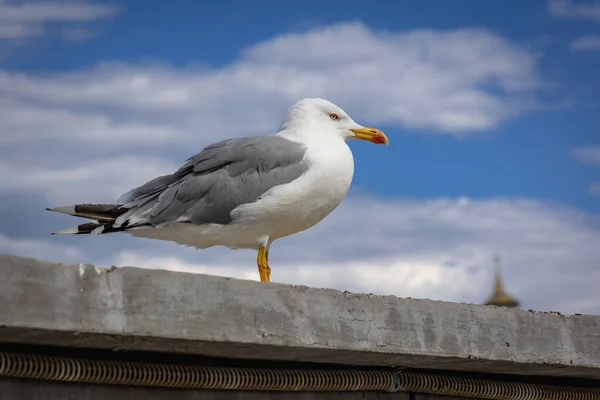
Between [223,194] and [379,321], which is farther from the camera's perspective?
[223,194]

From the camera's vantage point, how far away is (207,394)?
448 centimetres

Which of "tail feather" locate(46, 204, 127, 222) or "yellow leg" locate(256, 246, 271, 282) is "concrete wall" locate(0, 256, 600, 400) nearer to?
"yellow leg" locate(256, 246, 271, 282)

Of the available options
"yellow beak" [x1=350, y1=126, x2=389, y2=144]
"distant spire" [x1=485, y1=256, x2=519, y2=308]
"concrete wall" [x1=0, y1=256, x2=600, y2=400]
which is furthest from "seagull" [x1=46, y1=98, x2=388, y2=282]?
"distant spire" [x1=485, y1=256, x2=519, y2=308]

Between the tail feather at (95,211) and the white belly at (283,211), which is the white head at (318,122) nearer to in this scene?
the white belly at (283,211)

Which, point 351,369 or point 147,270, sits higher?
point 147,270

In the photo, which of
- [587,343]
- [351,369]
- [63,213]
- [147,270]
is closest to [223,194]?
[63,213]

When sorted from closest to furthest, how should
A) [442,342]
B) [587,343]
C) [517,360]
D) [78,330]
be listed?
[78,330] → [442,342] → [517,360] → [587,343]

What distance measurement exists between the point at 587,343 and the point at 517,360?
60 cm

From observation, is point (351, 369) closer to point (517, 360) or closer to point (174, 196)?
point (517, 360)

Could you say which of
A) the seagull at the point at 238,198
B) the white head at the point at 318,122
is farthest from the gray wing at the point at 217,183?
the white head at the point at 318,122

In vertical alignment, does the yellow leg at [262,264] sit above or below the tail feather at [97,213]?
below

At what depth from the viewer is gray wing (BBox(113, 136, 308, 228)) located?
18.5ft

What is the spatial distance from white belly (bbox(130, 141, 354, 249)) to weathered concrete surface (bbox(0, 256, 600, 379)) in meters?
1.07

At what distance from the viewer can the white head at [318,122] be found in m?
6.14
